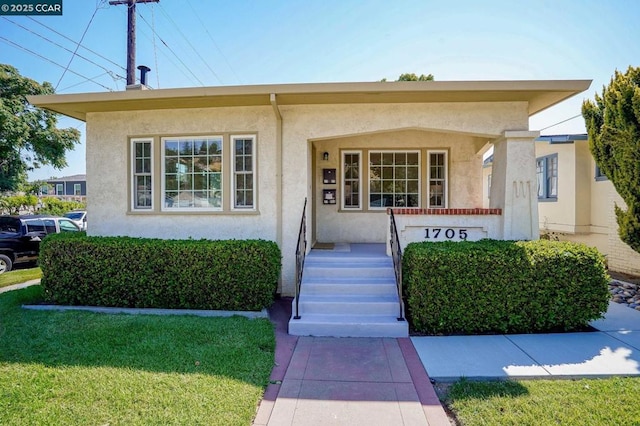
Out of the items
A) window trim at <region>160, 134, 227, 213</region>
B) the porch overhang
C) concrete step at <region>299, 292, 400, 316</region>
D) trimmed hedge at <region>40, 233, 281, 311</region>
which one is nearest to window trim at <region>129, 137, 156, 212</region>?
window trim at <region>160, 134, 227, 213</region>

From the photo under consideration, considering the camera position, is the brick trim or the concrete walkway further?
the brick trim

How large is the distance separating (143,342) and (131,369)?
0.71 metres

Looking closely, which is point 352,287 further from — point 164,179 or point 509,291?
point 164,179

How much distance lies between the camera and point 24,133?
15.4 meters

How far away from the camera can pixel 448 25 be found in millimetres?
7922

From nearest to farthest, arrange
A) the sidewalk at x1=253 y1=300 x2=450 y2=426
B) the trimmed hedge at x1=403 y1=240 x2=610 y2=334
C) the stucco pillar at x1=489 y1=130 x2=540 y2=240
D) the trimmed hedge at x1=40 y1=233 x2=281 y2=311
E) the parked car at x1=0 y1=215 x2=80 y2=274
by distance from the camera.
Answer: the sidewalk at x1=253 y1=300 x2=450 y2=426 → the trimmed hedge at x1=403 y1=240 x2=610 y2=334 → the trimmed hedge at x1=40 y1=233 x2=281 y2=311 → the stucco pillar at x1=489 y1=130 x2=540 y2=240 → the parked car at x1=0 y1=215 x2=80 y2=274

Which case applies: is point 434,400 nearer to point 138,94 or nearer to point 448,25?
point 138,94

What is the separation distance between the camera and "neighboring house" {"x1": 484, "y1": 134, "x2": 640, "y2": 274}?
880cm

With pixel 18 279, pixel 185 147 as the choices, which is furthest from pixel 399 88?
pixel 18 279

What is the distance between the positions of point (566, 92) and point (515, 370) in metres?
4.56

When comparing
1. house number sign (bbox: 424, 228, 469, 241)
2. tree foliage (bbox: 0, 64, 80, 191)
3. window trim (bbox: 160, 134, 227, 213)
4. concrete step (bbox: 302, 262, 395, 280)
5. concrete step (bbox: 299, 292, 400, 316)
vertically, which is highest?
tree foliage (bbox: 0, 64, 80, 191)

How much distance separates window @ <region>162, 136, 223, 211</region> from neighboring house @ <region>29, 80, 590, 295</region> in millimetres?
20

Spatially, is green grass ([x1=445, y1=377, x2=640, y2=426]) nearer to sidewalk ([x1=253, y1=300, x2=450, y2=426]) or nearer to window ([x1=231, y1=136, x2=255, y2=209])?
sidewalk ([x1=253, y1=300, x2=450, y2=426])

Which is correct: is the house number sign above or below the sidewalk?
above
